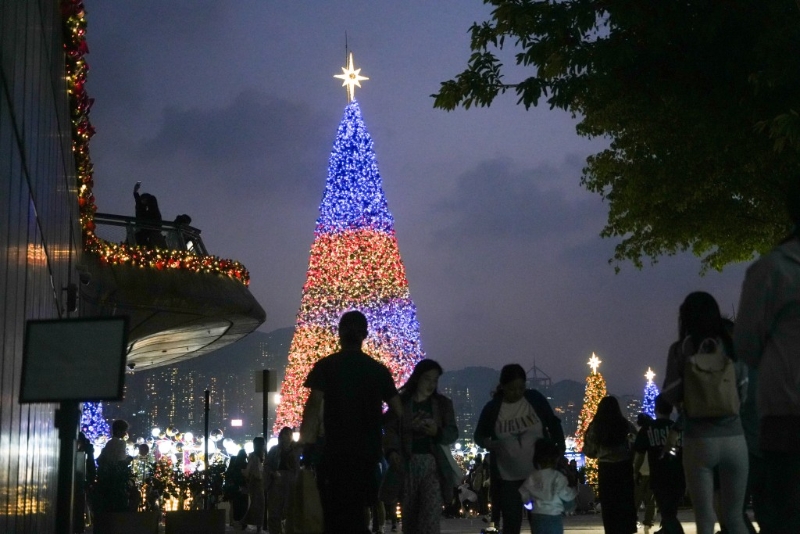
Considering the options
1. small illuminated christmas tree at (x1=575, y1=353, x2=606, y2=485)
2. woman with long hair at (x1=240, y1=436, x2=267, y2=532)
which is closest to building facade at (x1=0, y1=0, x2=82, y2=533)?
woman with long hair at (x1=240, y1=436, x2=267, y2=532)

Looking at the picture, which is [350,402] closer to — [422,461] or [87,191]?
[422,461]

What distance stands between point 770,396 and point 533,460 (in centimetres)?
562

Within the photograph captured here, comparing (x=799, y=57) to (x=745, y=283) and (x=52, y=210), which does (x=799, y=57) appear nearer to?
(x=52, y=210)

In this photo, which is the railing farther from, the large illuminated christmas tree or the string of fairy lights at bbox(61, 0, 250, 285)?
the large illuminated christmas tree

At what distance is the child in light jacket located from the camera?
32.1 ft

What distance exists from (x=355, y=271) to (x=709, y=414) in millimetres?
34966

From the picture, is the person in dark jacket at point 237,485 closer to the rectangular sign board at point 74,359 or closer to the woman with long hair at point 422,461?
the woman with long hair at point 422,461

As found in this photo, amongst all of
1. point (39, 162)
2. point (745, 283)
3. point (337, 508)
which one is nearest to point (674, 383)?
point (337, 508)

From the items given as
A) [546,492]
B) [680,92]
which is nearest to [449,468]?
[546,492]

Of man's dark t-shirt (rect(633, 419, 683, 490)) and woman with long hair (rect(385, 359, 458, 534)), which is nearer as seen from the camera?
woman with long hair (rect(385, 359, 458, 534))

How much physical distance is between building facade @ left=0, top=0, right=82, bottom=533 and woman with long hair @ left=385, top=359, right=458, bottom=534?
273 cm

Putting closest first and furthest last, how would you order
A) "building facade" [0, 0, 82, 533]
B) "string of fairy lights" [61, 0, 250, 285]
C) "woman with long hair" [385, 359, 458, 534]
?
"building facade" [0, 0, 82, 533] < "woman with long hair" [385, 359, 458, 534] < "string of fairy lights" [61, 0, 250, 285]

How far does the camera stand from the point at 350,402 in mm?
7855

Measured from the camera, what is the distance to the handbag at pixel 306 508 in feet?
24.4
